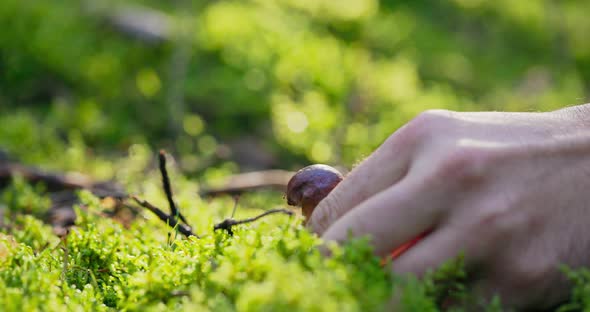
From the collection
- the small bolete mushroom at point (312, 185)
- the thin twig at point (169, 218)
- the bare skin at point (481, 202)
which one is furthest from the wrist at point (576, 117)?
the thin twig at point (169, 218)

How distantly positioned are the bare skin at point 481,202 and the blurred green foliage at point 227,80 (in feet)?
10.9

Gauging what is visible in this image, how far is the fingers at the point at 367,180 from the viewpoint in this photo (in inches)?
71.1

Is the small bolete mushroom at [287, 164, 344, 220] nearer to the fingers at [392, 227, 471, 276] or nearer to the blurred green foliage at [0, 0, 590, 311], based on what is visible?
the blurred green foliage at [0, 0, 590, 311]

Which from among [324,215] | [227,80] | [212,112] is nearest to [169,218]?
[324,215]

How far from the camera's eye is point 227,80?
21.3 feet

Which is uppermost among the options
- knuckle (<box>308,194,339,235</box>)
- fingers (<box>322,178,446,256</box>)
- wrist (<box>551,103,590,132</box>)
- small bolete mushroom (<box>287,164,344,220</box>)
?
wrist (<box>551,103,590,132</box>)

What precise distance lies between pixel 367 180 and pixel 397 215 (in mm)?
231

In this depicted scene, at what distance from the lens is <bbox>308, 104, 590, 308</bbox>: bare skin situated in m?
1.65

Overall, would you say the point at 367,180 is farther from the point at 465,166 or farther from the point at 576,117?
the point at 576,117

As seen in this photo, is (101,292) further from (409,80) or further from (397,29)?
(397,29)

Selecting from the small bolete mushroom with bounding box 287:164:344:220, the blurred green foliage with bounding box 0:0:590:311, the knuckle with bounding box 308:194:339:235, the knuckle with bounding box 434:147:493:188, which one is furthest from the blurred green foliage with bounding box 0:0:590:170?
the knuckle with bounding box 434:147:493:188

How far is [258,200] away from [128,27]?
13.2ft

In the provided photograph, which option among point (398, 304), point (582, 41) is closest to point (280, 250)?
point (398, 304)

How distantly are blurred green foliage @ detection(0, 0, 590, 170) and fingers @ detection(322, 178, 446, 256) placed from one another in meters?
3.51
